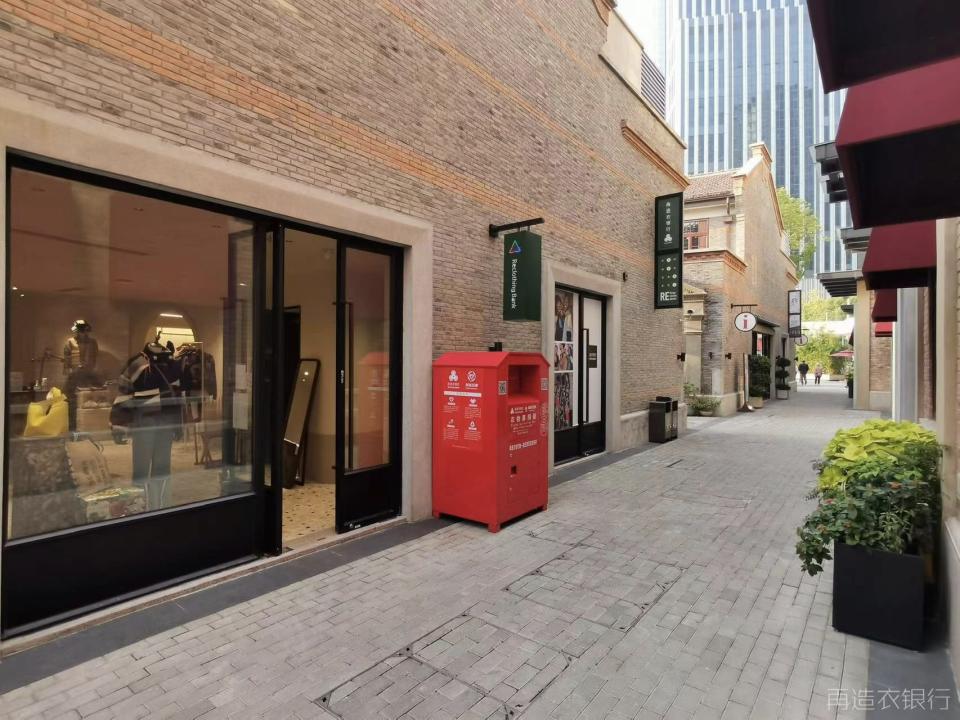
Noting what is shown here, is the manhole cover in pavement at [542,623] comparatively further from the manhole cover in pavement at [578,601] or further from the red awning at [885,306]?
the red awning at [885,306]

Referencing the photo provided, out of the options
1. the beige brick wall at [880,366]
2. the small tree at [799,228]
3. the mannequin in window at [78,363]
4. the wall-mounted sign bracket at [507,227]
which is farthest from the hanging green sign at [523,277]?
the small tree at [799,228]

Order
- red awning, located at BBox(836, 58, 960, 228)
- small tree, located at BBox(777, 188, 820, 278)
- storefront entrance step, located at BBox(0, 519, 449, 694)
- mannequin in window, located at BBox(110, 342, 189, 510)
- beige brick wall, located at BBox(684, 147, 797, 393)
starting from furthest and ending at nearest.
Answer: small tree, located at BBox(777, 188, 820, 278), beige brick wall, located at BBox(684, 147, 797, 393), mannequin in window, located at BBox(110, 342, 189, 510), storefront entrance step, located at BBox(0, 519, 449, 694), red awning, located at BBox(836, 58, 960, 228)

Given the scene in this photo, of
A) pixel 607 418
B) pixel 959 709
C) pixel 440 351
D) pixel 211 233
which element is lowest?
pixel 959 709

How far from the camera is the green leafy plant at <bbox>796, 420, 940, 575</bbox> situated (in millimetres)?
3742

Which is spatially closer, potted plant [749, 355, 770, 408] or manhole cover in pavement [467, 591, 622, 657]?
manhole cover in pavement [467, 591, 622, 657]

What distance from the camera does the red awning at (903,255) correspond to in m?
5.06

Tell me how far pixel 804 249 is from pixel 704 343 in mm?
30679

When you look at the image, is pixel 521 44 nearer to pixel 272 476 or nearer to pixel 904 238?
pixel 904 238

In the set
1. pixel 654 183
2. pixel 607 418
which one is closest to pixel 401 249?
pixel 607 418

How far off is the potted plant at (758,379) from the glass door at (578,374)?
48.3ft

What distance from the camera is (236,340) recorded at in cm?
516

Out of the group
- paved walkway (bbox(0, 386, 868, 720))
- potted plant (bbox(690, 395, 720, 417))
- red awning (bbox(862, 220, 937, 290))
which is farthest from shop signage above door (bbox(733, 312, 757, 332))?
Answer: paved walkway (bbox(0, 386, 868, 720))

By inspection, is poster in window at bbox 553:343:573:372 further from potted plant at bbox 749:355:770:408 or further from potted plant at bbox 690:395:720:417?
potted plant at bbox 749:355:770:408

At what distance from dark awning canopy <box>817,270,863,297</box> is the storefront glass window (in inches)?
808
